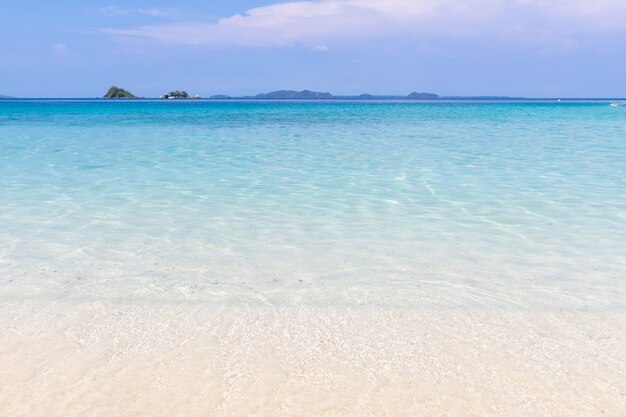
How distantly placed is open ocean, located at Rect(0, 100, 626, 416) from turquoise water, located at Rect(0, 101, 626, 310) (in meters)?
0.03

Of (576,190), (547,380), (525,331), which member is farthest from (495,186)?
(547,380)

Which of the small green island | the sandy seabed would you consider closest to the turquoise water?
the sandy seabed

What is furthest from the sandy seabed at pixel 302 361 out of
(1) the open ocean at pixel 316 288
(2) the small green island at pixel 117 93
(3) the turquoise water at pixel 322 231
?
(2) the small green island at pixel 117 93

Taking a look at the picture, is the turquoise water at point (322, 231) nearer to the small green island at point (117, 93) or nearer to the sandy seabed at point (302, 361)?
the sandy seabed at point (302, 361)

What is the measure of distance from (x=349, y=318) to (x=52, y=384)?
6.08 ft

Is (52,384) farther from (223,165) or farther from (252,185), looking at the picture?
(223,165)

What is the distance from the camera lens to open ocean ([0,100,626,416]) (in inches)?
113

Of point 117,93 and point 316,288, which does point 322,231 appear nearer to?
point 316,288

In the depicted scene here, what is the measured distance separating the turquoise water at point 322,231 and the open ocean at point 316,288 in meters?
0.03

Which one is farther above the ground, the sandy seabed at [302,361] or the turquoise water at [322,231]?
the turquoise water at [322,231]

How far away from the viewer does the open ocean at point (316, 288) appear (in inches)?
113

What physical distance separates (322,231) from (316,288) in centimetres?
168

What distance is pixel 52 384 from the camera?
2.87 metres

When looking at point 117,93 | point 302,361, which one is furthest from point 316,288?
point 117,93
